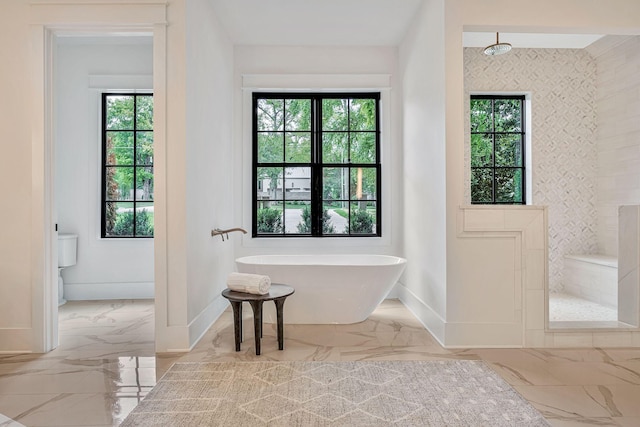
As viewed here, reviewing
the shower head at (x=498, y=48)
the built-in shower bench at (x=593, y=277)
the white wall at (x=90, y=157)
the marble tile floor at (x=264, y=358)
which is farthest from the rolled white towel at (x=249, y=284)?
the built-in shower bench at (x=593, y=277)

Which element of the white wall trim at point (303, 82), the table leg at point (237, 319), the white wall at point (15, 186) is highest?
the white wall trim at point (303, 82)

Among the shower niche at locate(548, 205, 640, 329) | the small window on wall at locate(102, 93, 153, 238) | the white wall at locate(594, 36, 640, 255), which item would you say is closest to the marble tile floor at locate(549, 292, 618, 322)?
the shower niche at locate(548, 205, 640, 329)

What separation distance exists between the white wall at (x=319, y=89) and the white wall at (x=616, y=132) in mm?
2228

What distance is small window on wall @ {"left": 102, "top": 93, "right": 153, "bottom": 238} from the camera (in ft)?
15.7

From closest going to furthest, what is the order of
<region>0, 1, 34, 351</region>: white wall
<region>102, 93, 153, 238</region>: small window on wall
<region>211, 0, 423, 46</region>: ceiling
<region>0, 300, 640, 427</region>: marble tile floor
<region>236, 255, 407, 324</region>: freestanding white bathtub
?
<region>0, 300, 640, 427</region>: marble tile floor → <region>0, 1, 34, 351</region>: white wall → <region>236, 255, 407, 324</region>: freestanding white bathtub → <region>211, 0, 423, 46</region>: ceiling → <region>102, 93, 153, 238</region>: small window on wall

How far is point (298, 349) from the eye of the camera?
306 cm

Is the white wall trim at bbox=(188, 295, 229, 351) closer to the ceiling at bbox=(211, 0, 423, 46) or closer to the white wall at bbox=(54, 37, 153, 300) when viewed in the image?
the white wall at bbox=(54, 37, 153, 300)

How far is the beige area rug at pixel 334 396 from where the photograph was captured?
2008mm

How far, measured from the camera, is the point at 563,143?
477cm

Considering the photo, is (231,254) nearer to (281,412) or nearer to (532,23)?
(281,412)

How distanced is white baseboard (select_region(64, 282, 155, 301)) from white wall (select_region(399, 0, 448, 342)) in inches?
115

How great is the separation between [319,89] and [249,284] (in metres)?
2.62

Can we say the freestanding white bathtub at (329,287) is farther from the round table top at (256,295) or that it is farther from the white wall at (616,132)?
the white wall at (616,132)

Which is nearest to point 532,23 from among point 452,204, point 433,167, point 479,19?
point 479,19
